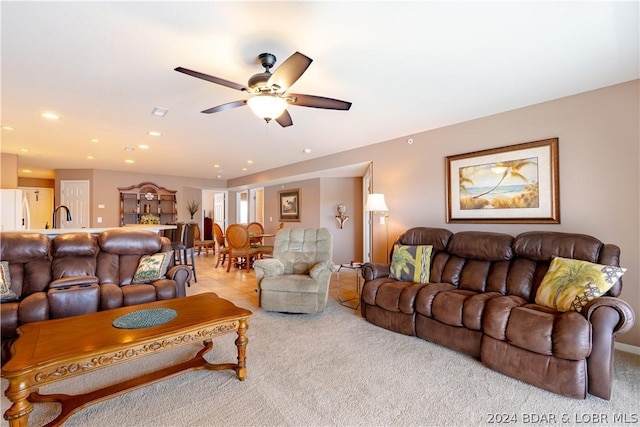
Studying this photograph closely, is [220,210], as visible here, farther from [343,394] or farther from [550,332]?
[550,332]

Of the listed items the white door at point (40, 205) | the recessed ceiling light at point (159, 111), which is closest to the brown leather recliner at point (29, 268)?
the recessed ceiling light at point (159, 111)

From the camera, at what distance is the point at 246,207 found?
9750mm

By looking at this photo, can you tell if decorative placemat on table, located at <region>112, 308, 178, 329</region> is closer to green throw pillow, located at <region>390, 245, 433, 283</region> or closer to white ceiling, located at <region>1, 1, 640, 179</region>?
white ceiling, located at <region>1, 1, 640, 179</region>

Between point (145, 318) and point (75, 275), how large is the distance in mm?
1656

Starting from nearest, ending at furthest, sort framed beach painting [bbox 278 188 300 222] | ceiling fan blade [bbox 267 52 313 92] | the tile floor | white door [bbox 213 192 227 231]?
ceiling fan blade [bbox 267 52 313 92], the tile floor, framed beach painting [bbox 278 188 300 222], white door [bbox 213 192 227 231]

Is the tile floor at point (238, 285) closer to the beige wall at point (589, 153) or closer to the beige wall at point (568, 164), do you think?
the beige wall at point (568, 164)

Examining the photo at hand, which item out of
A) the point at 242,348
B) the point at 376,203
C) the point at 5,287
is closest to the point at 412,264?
the point at 376,203

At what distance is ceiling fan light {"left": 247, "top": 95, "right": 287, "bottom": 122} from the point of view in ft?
6.92

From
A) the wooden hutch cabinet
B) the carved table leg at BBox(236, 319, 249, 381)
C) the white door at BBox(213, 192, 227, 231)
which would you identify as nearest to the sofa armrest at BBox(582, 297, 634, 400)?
the carved table leg at BBox(236, 319, 249, 381)

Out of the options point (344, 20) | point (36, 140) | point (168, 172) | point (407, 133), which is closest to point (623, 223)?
point (407, 133)

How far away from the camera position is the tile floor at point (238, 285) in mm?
4320

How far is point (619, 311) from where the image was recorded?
6.23 feet

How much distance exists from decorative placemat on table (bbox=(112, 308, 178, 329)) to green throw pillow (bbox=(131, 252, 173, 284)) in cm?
117

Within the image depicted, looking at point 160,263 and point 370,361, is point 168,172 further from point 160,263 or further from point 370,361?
point 370,361
